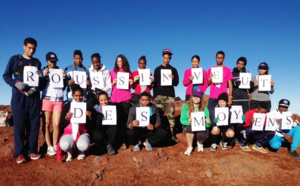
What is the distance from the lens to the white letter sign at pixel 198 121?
5523mm

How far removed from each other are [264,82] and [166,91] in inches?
123

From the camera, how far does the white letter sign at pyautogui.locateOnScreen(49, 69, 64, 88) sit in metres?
5.27

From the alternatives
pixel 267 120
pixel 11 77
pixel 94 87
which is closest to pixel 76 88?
pixel 94 87

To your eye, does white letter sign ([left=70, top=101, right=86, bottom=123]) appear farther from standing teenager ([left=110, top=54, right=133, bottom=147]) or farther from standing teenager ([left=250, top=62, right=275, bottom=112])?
standing teenager ([left=250, top=62, right=275, bottom=112])

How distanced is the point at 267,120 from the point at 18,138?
692cm

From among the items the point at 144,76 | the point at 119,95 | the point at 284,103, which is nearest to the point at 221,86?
the point at 284,103

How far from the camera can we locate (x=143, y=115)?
5.44m

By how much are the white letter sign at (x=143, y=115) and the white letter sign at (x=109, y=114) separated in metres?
0.62

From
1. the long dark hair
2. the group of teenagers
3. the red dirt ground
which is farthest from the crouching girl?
the long dark hair

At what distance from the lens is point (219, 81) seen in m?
6.10

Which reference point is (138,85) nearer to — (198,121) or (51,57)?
(198,121)

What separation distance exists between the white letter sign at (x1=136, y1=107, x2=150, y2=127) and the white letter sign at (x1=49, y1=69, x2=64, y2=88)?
2167 mm

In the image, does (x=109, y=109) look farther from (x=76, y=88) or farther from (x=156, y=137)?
(x=156, y=137)

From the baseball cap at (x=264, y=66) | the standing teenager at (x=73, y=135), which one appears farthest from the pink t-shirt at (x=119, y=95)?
the baseball cap at (x=264, y=66)
